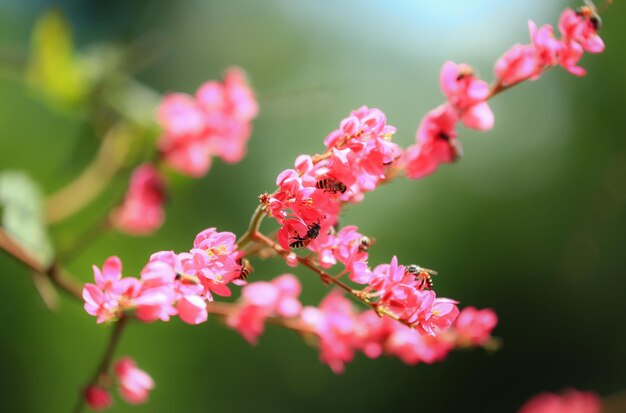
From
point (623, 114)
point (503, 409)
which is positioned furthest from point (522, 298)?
point (623, 114)

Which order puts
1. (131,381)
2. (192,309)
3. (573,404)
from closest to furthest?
(192,309)
(131,381)
(573,404)

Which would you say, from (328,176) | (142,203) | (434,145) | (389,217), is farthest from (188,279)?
(389,217)

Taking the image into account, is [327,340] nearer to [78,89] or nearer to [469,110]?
[469,110]

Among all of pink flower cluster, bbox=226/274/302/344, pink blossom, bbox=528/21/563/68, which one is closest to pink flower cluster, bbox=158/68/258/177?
pink flower cluster, bbox=226/274/302/344

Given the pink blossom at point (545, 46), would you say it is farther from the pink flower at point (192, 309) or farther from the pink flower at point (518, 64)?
the pink flower at point (192, 309)

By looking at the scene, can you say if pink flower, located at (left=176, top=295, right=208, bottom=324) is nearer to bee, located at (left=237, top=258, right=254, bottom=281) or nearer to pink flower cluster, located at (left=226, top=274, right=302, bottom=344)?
bee, located at (left=237, top=258, right=254, bottom=281)

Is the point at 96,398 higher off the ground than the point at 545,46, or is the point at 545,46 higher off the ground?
the point at 545,46

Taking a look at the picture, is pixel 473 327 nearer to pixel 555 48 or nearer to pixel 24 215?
pixel 555 48
